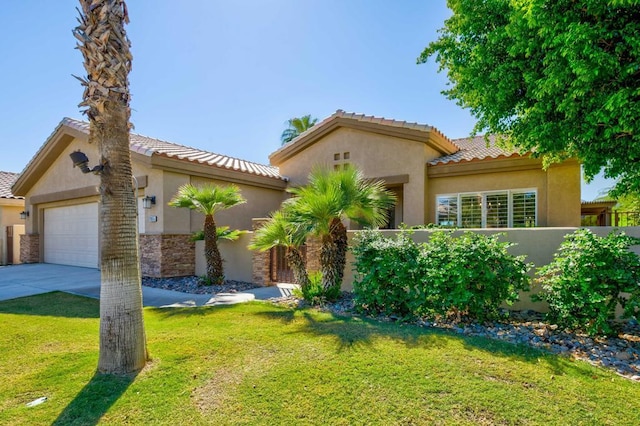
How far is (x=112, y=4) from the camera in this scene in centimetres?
466

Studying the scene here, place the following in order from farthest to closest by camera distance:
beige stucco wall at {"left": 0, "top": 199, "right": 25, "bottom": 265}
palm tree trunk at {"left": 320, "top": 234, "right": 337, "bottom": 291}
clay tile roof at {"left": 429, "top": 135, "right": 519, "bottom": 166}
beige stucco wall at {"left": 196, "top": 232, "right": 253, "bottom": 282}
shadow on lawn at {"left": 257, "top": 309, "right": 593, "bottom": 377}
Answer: beige stucco wall at {"left": 0, "top": 199, "right": 25, "bottom": 265}, clay tile roof at {"left": 429, "top": 135, "right": 519, "bottom": 166}, beige stucco wall at {"left": 196, "top": 232, "right": 253, "bottom": 282}, palm tree trunk at {"left": 320, "top": 234, "right": 337, "bottom": 291}, shadow on lawn at {"left": 257, "top": 309, "right": 593, "bottom": 377}

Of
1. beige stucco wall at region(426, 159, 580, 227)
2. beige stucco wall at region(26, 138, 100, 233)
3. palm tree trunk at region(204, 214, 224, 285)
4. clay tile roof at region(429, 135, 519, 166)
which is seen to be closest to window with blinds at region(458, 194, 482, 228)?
beige stucco wall at region(426, 159, 580, 227)

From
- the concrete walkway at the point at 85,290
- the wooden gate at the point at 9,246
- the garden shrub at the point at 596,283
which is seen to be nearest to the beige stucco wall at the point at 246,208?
the concrete walkway at the point at 85,290

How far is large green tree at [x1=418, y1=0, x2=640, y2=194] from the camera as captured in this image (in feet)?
19.8

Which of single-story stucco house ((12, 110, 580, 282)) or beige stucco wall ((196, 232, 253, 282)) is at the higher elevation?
single-story stucco house ((12, 110, 580, 282))

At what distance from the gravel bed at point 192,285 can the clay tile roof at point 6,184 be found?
1539 cm

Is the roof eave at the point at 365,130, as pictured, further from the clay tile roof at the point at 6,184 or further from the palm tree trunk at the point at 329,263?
the clay tile roof at the point at 6,184

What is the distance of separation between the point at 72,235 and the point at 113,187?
1671 cm

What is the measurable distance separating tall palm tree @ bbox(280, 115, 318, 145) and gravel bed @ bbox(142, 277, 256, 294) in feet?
72.6

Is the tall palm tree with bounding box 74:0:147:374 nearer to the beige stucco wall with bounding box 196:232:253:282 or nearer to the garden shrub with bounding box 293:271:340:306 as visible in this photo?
the garden shrub with bounding box 293:271:340:306

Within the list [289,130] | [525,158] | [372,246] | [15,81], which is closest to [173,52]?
[15,81]

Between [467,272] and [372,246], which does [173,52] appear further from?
[467,272]

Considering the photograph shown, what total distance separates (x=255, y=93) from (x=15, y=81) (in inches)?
372

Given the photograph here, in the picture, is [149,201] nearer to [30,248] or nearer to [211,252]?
[211,252]
